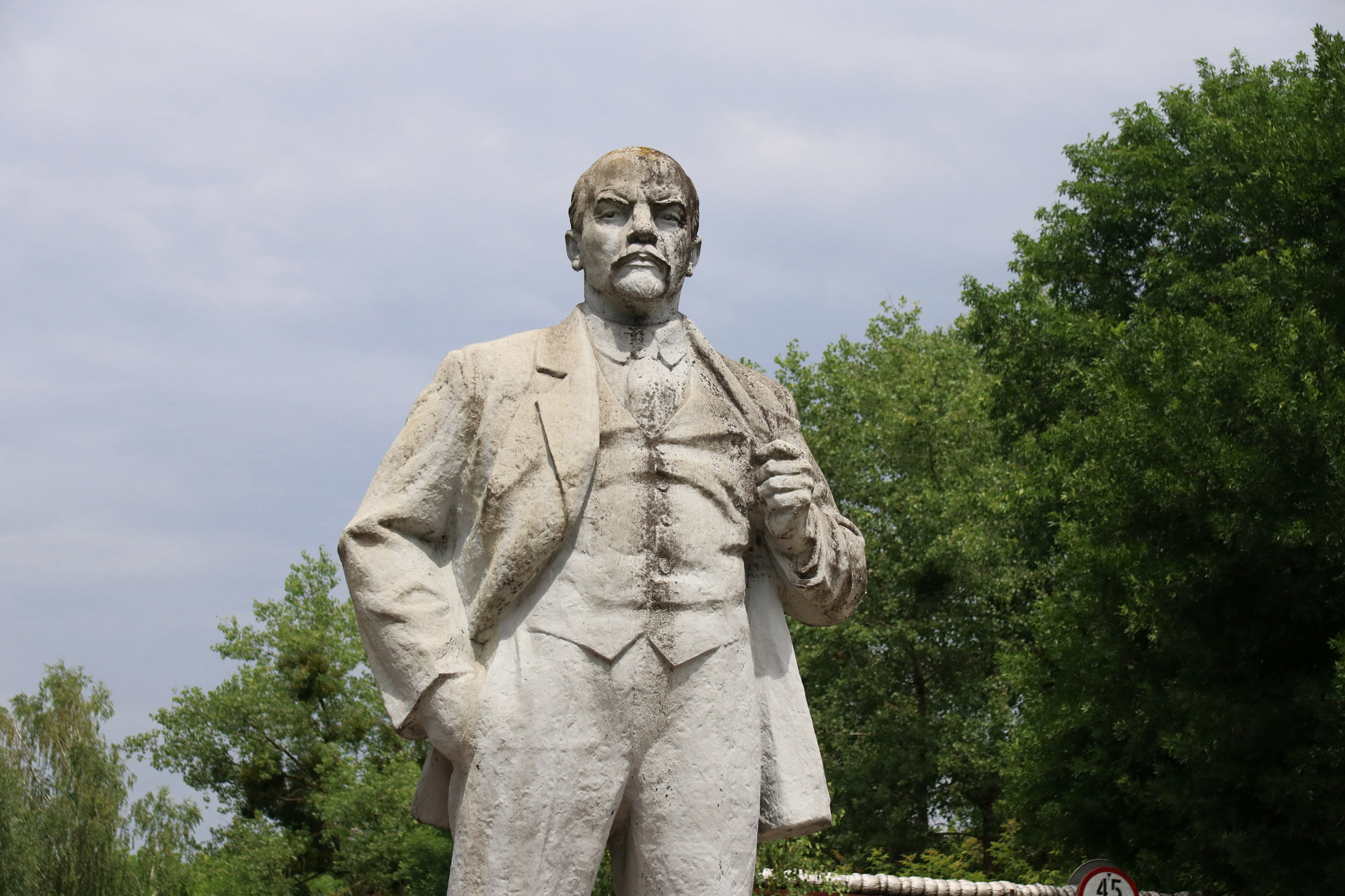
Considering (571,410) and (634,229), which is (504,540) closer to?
(571,410)

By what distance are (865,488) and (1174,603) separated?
14.3 metres

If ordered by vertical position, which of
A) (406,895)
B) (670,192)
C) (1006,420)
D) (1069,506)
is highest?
(1006,420)

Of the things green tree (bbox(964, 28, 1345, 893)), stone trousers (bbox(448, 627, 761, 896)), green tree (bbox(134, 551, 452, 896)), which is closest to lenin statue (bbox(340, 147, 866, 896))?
stone trousers (bbox(448, 627, 761, 896))

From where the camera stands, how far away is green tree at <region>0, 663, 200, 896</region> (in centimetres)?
2173

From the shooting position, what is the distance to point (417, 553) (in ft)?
16.5

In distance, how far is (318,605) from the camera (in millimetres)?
27875

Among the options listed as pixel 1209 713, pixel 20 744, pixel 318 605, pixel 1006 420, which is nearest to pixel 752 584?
pixel 1209 713

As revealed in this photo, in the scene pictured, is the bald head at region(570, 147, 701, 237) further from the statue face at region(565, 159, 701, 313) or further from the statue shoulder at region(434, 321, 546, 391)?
the statue shoulder at region(434, 321, 546, 391)

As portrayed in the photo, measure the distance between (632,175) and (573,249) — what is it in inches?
15.5

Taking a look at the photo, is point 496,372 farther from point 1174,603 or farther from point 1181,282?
point 1181,282

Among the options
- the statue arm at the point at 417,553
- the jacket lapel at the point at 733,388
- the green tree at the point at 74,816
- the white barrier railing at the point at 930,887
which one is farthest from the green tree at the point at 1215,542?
the green tree at the point at 74,816

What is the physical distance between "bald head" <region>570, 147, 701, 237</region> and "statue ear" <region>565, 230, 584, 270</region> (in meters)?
0.05

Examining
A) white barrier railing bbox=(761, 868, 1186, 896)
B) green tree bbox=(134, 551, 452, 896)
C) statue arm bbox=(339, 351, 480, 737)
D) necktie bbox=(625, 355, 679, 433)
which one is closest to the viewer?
statue arm bbox=(339, 351, 480, 737)

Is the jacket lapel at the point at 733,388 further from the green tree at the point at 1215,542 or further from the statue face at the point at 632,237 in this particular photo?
the green tree at the point at 1215,542
